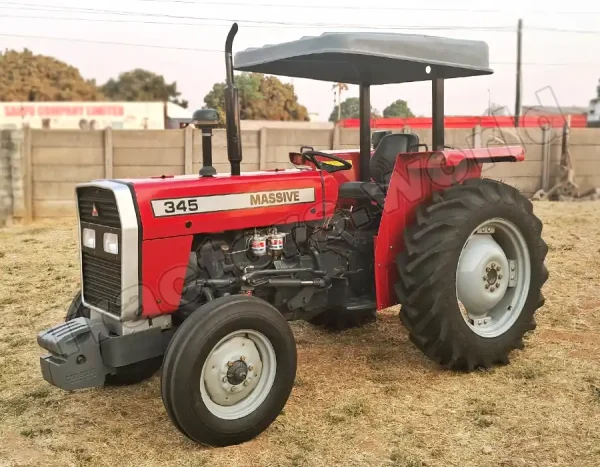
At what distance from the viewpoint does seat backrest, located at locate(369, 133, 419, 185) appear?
4.70 meters

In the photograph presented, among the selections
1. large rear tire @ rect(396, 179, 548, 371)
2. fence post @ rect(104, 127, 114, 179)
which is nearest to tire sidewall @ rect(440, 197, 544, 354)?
large rear tire @ rect(396, 179, 548, 371)

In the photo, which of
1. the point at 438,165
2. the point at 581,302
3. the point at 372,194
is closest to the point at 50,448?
the point at 372,194

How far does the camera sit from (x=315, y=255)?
403 centimetres

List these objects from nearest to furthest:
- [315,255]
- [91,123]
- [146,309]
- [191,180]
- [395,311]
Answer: [146,309] < [191,180] < [315,255] < [395,311] < [91,123]

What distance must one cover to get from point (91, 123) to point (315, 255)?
23.6m

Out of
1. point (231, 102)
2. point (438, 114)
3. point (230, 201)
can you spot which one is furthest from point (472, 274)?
point (231, 102)

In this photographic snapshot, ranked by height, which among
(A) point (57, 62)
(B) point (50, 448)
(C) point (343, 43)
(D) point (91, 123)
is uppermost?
(A) point (57, 62)

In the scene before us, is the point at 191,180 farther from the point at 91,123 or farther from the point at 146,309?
the point at 91,123

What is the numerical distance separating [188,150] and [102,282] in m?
8.81

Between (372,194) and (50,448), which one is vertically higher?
(372,194)

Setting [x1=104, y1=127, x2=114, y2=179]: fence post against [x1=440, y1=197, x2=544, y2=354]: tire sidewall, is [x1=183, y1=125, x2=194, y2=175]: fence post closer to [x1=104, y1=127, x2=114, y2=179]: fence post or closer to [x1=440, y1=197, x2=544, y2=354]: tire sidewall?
[x1=104, y1=127, x2=114, y2=179]: fence post

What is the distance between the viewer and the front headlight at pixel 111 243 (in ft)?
11.1

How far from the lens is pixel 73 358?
10.8 ft

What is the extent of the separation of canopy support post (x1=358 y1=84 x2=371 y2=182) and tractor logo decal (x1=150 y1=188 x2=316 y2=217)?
1064 mm
